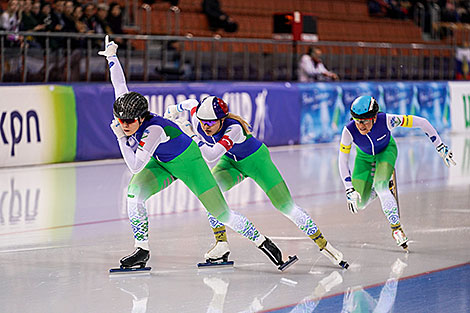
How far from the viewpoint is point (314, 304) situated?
4621mm

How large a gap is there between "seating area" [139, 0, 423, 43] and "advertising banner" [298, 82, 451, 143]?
8.20ft

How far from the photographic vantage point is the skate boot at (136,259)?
211 inches

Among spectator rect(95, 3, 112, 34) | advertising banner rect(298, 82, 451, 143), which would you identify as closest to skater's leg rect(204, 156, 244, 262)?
spectator rect(95, 3, 112, 34)

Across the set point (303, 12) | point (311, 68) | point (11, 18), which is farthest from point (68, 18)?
point (303, 12)

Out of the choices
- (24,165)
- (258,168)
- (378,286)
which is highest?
(258,168)

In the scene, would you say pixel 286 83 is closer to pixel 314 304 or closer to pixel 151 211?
pixel 151 211

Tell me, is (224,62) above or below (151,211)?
above

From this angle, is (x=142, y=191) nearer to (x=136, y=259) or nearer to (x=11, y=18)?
(x=136, y=259)

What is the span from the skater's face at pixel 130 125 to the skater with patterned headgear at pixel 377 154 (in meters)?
1.73

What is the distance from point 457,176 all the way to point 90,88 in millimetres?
5513

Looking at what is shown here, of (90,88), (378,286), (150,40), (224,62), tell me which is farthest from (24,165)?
(378,286)

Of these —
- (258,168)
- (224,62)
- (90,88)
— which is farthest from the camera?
(224,62)

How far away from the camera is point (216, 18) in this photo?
1598 cm

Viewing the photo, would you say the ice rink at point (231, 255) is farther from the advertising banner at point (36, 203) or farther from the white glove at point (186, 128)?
the white glove at point (186, 128)
